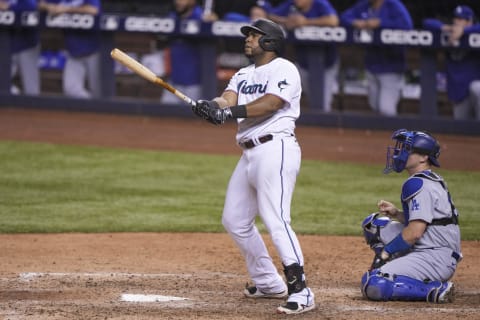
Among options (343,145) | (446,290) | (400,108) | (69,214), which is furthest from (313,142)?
(446,290)

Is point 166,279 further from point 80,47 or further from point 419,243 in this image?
point 80,47

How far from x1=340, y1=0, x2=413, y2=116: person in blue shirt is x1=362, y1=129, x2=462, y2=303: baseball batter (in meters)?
7.33

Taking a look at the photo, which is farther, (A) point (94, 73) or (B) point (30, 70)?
(B) point (30, 70)

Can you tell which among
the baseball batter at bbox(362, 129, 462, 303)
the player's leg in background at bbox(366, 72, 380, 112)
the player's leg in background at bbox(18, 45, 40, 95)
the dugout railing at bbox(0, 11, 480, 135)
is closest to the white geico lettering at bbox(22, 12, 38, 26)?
the dugout railing at bbox(0, 11, 480, 135)

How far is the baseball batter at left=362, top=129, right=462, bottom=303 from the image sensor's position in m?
5.82

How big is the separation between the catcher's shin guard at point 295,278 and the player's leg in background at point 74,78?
9.51 m

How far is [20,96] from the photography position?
48.9ft

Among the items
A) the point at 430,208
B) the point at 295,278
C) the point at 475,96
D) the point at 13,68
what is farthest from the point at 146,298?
the point at 13,68

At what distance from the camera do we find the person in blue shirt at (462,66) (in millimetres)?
12742

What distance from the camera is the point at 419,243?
5.94 meters

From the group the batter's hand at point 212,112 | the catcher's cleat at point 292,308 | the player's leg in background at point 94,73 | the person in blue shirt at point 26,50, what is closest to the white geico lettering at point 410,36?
the player's leg in background at point 94,73

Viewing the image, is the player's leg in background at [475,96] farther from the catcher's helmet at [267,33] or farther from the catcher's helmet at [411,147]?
the catcher's helmet at [267,33]

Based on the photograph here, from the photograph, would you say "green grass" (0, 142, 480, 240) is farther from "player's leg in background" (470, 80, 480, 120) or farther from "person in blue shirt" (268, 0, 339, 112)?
"person in blue shirt" (268, 0, 339, 112)

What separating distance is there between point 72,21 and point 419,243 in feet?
31.3
